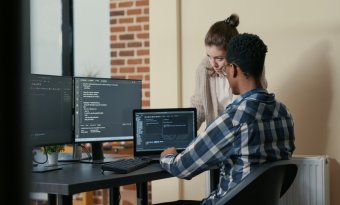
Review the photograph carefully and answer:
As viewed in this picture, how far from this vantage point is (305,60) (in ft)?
9.50

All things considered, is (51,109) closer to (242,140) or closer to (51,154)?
(51,154)

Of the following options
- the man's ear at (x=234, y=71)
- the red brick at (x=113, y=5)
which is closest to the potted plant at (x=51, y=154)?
the man's ear at (x=234, y=71)

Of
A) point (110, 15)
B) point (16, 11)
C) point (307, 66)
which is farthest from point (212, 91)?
point (16, 11)

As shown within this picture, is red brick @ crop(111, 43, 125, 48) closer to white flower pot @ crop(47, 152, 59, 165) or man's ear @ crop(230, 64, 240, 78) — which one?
white flower pot @ crop(47, 152, 59, 165)

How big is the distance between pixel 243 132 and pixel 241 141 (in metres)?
0.03

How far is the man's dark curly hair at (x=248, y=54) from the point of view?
1.69 metres

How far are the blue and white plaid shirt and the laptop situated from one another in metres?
0.67

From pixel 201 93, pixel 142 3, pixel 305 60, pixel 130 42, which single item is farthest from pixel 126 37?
pixel 305 60

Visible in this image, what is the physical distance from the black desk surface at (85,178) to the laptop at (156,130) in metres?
0.22

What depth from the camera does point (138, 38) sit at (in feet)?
11.8

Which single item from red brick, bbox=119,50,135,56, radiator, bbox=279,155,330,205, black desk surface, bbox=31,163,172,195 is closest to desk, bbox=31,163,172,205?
black desk surface, bbox=31,163,172,195

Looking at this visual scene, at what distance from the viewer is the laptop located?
2.40 meters

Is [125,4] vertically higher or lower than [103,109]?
higher

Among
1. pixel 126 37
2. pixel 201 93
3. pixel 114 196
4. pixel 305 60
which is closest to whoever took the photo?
pixel 114 196
